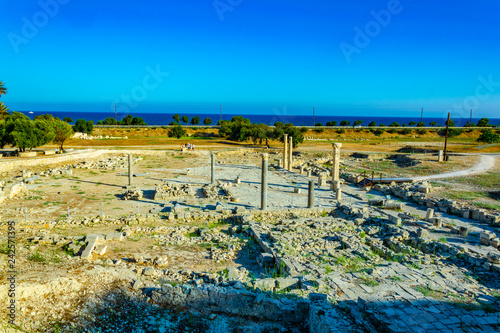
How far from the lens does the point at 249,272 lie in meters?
10.0

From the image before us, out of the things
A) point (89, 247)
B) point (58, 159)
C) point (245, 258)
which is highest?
point (58, 159)

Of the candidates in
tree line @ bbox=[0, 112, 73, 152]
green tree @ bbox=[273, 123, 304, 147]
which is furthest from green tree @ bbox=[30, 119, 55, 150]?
green tree @ bbox=[273, 123, 304, 147]

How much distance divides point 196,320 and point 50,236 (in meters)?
7.75

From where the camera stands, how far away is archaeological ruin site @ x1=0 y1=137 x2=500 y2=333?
7020 millimetres

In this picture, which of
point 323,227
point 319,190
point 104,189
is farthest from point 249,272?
point 104,189

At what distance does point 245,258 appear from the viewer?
11.3 meters

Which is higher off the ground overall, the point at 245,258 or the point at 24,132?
the point at 24,132

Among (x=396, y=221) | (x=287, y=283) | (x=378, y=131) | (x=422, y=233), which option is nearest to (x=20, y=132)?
(x=287, y=283)

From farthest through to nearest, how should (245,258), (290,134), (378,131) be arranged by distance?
(378,131), (290,134), (245,258)

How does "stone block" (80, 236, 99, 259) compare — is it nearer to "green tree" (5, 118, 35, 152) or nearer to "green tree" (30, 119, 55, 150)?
"green tree" (5, 118, 35, 152)

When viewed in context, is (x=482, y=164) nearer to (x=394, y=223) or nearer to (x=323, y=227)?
(x=394, y=223)

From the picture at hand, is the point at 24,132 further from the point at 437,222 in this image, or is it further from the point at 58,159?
the point at 437,222

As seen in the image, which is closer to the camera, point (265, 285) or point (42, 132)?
point (265, 285)

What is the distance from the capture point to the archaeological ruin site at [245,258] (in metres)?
7.02
